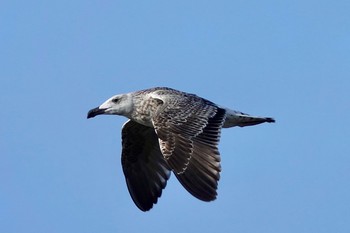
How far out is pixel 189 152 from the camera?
21.5 m

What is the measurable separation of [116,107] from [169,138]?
2571 mm

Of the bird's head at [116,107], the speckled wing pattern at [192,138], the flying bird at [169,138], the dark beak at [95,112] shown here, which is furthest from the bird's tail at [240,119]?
the dark beak at [95,112]

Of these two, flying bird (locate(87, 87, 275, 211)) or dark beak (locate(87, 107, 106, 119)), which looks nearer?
flying bird (locate(87, 87, 275, 211))

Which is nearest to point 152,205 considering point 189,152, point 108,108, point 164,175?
point 164,175

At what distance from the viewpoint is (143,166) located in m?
25.6

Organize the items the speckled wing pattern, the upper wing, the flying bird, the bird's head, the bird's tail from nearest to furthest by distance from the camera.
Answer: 1. the speckled wing pattern
2. the flying bird
3. the bird's tail
4. the bird's head
5. the upper wing

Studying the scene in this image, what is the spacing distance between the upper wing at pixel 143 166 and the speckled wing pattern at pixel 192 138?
160 cm

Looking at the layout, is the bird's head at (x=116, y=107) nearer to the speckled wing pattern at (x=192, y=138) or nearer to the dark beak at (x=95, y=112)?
the dark beak at (x=95, y=112)

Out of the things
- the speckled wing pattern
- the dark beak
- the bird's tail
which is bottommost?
the speckled wing pattern

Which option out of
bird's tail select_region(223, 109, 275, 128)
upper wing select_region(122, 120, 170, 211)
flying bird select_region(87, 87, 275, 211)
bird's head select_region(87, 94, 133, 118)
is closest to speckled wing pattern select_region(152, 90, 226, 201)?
flying bird select_region(87, 87, 275, 211)

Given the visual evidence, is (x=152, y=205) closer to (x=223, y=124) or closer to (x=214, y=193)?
(x=223, y=124)

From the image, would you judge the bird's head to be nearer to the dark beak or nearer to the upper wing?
the dark beak

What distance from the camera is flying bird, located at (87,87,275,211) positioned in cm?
2112

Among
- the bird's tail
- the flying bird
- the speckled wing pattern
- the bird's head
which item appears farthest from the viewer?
the bird's head
